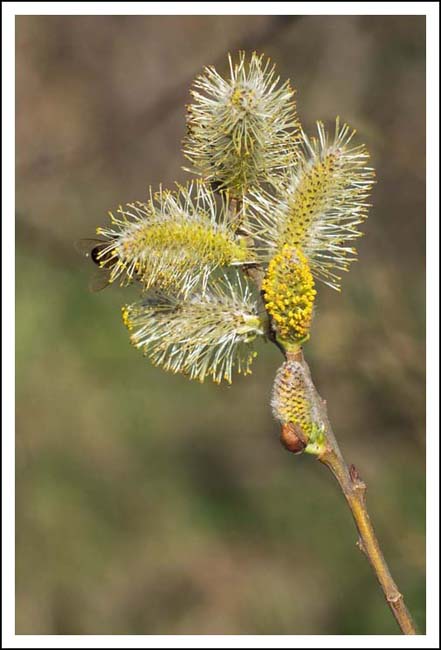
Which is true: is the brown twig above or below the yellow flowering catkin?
below

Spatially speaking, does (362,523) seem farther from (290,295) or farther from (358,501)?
(290,295)

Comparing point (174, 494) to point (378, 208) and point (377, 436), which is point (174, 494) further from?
point (378, 208)

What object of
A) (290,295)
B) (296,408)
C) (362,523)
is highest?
(290,295)

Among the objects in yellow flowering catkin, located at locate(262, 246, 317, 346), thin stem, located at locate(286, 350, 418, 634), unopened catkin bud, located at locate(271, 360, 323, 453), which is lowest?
thin stem, located at locate(286, 350, 418, 634)

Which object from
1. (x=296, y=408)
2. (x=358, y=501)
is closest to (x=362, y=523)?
(x=358, y=501)

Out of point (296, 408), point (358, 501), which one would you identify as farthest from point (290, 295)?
point (358, 501)

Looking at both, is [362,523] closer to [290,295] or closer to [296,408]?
[296,408]

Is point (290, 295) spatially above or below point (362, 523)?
above
